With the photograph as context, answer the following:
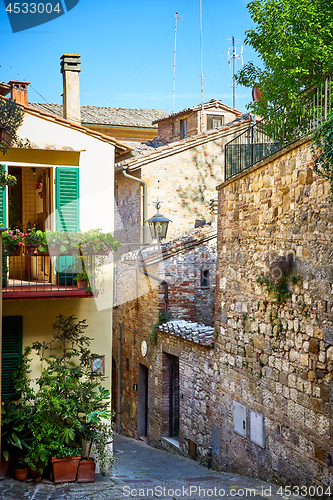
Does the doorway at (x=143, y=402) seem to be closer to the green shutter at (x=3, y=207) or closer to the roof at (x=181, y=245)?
the roof at (x=181, y=245)

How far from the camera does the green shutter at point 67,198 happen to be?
925cm

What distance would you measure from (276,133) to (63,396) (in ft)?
19.3

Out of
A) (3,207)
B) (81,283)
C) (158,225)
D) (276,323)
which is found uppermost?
(3,207)

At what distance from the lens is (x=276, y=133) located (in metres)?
9.37

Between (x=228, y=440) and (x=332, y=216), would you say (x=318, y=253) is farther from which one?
(x=228, y=440)

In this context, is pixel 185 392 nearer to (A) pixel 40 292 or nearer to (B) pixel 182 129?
(A) pixel 40 292

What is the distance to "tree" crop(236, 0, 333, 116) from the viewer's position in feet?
34.7

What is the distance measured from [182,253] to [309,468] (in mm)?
7581

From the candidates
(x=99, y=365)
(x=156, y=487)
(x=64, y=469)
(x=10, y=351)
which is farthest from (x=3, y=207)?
(x=156, y=487)

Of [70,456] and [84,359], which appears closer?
[70,456]

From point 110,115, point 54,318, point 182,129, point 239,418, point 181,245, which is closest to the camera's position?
point 239,418

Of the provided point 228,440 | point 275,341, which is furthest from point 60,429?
point 275,341

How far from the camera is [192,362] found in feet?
36.6

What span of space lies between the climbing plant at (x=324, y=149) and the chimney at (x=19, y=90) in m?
6.48
